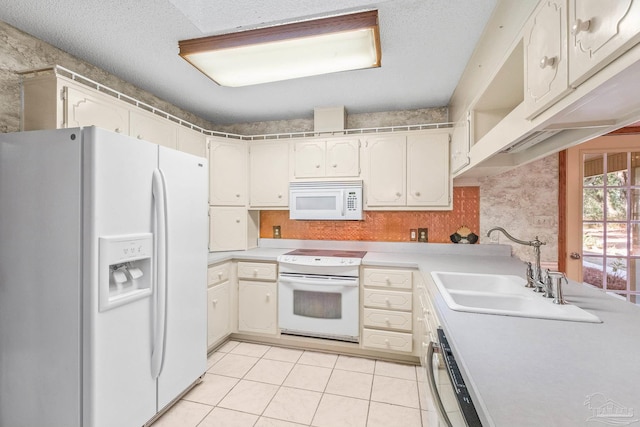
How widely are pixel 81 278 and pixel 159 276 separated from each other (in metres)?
0.38

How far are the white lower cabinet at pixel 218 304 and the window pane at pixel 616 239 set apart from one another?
10.8ft

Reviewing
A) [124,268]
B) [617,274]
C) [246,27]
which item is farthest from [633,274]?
[124,268]

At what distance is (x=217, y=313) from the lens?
102 inches

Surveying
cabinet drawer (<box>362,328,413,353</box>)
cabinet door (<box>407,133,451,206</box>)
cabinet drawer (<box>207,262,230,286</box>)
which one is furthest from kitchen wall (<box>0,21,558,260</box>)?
cabinet drawer (<box>362,328,413,353</box>)

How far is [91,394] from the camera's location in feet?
4.42

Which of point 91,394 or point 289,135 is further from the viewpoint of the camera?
point 289,135

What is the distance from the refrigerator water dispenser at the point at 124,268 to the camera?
1378mm

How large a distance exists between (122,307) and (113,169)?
708 millimetres

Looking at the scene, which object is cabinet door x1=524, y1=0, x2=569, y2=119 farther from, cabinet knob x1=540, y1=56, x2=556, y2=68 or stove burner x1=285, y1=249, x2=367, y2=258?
stove burner x1=285, y1=249, x2=367, y2=258

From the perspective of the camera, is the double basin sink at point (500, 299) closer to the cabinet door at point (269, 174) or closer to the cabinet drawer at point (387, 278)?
the cabinet drawer at point (387, 278)

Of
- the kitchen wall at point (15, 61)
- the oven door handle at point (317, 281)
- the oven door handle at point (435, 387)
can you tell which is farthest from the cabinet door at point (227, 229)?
the oven door handle at point (435, 387)

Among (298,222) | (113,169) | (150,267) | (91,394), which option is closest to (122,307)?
(150,267)

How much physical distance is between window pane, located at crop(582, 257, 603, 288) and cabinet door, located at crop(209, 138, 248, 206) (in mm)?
3198

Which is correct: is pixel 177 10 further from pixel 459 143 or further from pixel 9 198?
pixel 459 143
